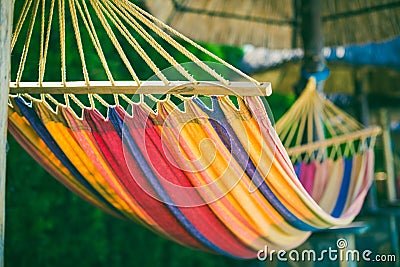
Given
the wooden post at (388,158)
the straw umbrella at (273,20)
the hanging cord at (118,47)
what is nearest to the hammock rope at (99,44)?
the hanging cord at (118,47)

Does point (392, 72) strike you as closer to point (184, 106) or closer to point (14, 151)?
point (14, 151)

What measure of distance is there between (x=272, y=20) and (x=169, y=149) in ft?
8.37

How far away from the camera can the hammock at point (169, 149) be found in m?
1.73

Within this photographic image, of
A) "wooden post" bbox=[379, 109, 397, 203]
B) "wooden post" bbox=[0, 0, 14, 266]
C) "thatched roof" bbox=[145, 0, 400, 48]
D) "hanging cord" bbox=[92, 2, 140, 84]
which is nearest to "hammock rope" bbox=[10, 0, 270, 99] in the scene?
"hanging cord" bbox=[92, 2, 140, 84]

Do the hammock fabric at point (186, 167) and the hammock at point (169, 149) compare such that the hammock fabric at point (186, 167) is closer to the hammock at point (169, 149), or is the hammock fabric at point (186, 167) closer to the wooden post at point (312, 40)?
the hammock at point (169, 149)

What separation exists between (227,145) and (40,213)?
1757 mm

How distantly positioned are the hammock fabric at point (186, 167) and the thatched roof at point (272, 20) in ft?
6.13

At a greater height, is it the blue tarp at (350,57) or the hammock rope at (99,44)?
the blue tarp at (350,57)

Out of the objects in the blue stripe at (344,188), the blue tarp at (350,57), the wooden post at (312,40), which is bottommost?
the blue stripe at (344,188)

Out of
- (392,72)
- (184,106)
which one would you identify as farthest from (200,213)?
(392,72)

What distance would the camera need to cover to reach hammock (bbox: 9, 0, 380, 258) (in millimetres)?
1731

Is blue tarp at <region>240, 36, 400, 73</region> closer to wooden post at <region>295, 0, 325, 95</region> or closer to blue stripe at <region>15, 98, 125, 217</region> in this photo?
wooden post at <region>295, 0, 325, 95</region>

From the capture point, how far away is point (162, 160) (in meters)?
1.88

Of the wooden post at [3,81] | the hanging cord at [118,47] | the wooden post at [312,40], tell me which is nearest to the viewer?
the wooden post at [3,81]
